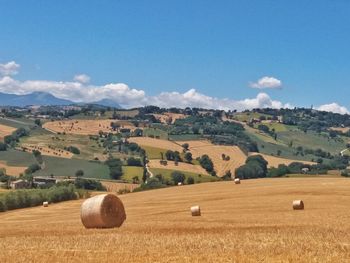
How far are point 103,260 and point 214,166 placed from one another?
455 feet

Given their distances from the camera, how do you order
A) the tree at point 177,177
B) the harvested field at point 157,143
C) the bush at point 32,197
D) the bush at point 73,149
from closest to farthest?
the bush at point 32,197 → the tree at point 177,177 → the bush at point 73,149 → the harvested field at point 157,143

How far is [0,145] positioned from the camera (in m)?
162

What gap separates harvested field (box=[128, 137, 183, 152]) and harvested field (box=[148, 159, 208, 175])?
18.0 meters

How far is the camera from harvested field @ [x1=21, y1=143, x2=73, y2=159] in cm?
15848

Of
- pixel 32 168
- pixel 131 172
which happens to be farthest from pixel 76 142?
pixel 131 172

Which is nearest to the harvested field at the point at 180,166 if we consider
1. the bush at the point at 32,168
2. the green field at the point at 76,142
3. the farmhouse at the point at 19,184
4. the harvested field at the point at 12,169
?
the green field at the point at 76,142

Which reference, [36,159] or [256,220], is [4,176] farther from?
[256,220]

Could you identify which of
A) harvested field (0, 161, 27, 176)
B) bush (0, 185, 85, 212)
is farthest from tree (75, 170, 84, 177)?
bush (0, 185, 85, 212)

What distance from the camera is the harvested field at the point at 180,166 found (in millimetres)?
140500

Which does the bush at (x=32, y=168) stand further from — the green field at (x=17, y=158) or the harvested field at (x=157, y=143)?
the harvested field at (x=157, y=143)

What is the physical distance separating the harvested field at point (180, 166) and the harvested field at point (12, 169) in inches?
1240

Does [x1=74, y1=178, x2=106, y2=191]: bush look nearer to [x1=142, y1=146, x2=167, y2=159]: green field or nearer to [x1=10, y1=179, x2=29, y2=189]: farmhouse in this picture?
[x1=10, y1=179, x2=29, y2=189]: farmhouse

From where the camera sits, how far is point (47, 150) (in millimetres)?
164625

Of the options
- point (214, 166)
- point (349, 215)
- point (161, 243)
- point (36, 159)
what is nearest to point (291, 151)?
point (214, 166)
